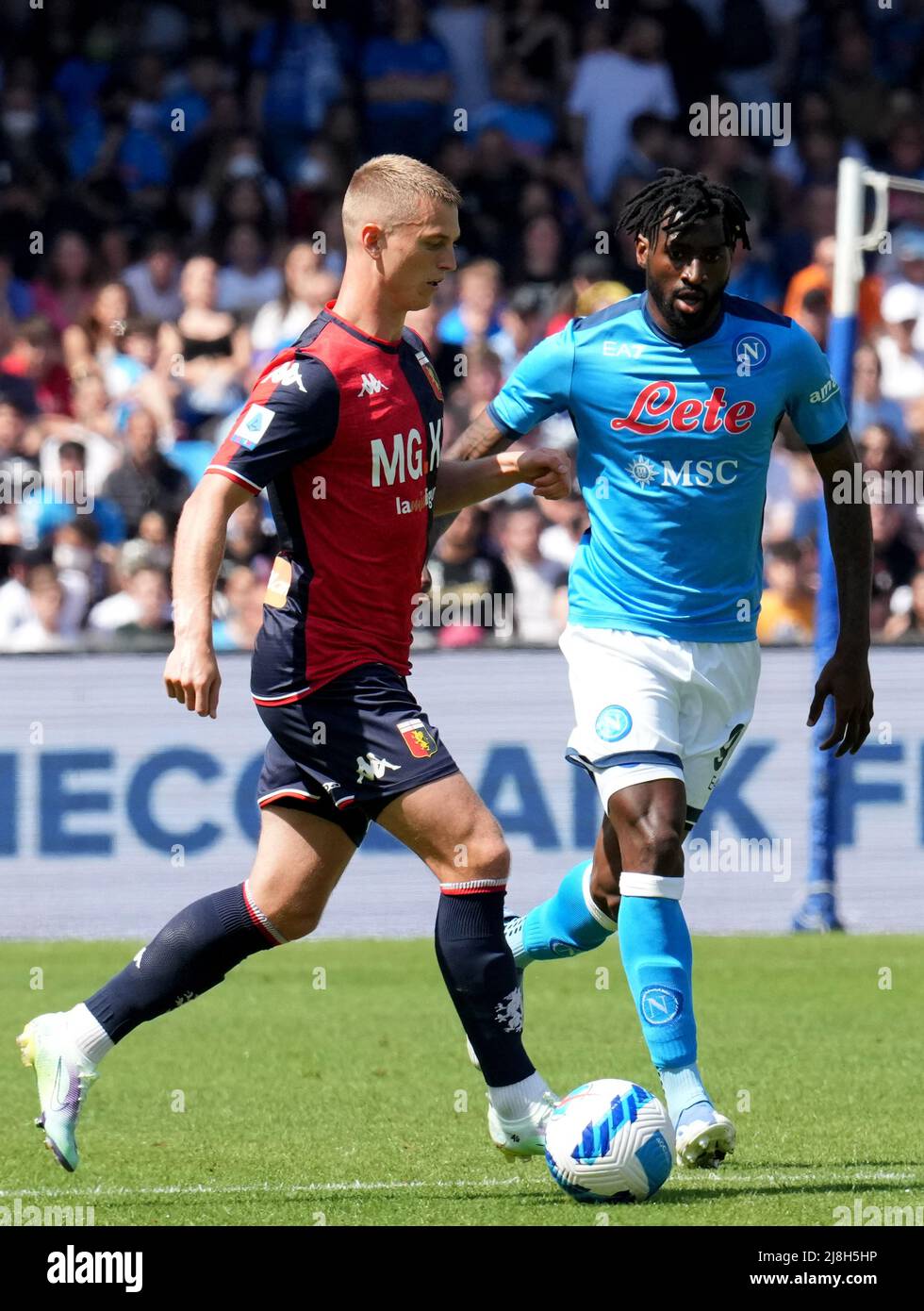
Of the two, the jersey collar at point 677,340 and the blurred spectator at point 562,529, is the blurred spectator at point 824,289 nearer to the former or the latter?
the blurred spectator at point 562,529

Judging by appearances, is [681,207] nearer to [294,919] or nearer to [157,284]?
[294,919]

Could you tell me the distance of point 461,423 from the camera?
13.8 meters

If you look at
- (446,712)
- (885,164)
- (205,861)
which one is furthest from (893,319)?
(205,861)

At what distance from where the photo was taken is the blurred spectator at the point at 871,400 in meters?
14.2

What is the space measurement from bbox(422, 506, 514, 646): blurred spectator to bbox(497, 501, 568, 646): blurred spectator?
21 centimetres

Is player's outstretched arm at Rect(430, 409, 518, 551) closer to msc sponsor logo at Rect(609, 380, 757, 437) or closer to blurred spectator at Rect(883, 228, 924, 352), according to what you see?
msc sponsor logo at Rect(609, 380, 757, 437)

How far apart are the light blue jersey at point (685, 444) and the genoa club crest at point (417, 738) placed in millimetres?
917

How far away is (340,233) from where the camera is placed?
53.4 feet

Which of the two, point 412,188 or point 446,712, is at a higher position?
point 412,188

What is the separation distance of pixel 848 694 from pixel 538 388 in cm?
121

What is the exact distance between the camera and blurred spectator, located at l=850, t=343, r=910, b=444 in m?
14.2
